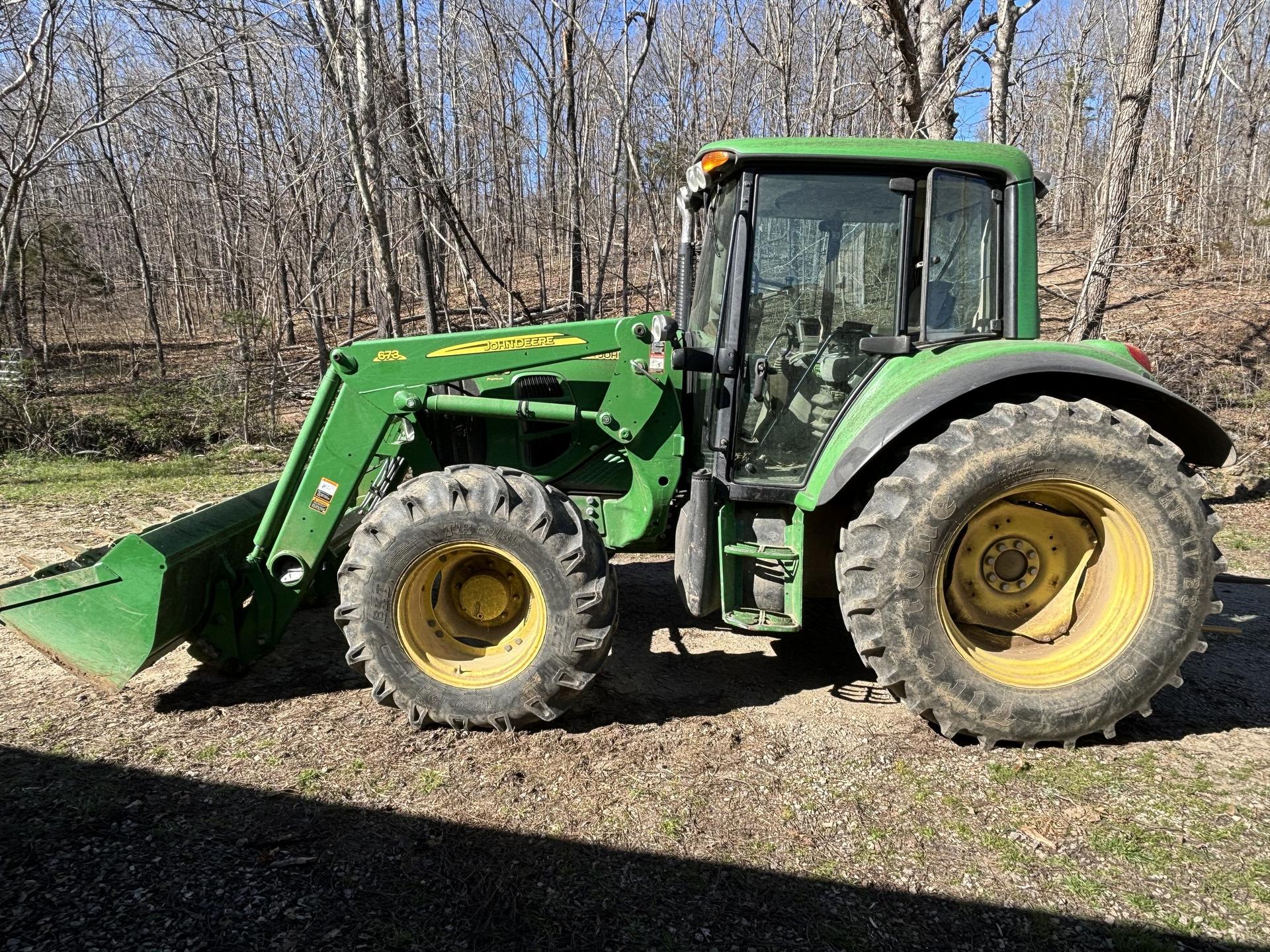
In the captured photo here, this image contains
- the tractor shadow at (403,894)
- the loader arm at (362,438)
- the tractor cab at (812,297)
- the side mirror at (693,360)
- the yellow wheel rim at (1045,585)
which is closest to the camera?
the tractor shadow at (403,894)

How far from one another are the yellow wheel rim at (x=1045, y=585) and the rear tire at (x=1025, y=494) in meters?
0.01

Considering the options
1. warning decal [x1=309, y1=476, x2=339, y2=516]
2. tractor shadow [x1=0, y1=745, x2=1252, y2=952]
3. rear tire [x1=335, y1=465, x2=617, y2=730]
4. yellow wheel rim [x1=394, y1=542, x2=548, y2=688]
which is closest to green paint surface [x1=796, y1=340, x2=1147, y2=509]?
rear tire [x1=335, y1=465, x2=617, y2=730]

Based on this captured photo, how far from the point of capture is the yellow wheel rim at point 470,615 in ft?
11.0

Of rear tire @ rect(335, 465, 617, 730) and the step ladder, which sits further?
the step ladder

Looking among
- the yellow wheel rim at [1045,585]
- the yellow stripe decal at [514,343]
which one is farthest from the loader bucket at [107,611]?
the yellow wheel rim at [1045,585]

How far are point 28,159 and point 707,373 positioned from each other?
8.84m

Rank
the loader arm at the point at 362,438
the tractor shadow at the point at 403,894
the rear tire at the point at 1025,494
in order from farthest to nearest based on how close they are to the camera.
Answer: the loader arm at the point at 362,438 < the rear tire at the point at 1025,494 < the tractor shadow at the point at 403,894

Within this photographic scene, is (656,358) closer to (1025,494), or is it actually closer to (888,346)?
(888,346)

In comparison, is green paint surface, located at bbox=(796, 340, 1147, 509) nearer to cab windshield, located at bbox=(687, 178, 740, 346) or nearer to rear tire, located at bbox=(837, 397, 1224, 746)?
rear tire, located at bbox=(837, 397, 1224, 746)

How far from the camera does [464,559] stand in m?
3.45

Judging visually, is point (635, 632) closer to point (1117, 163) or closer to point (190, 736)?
point (190, 736)

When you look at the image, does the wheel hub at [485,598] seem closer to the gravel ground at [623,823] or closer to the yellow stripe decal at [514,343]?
the gravel ground at [623,823]

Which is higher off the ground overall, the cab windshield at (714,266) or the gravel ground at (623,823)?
the cab windshield at (714,266)

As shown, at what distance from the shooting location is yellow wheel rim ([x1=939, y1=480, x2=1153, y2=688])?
10.5 ft
